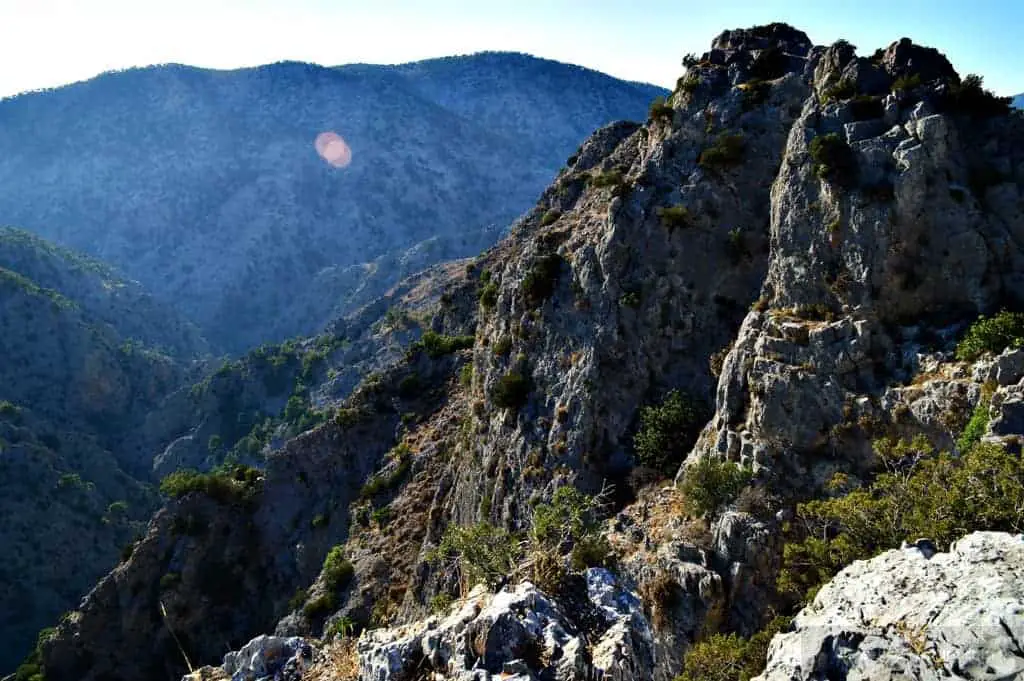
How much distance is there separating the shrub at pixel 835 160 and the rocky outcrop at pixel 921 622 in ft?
70.7

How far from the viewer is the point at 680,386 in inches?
1344

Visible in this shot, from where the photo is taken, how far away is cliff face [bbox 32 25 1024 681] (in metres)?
22.0

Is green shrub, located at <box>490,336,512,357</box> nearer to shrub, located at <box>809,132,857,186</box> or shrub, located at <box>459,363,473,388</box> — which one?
shrub, located at <box>459,363,473,388</box>

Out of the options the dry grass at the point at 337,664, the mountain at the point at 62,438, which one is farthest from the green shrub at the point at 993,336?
the mountain at the point at 62,438

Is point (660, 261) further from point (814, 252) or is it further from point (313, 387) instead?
point (313, 387)

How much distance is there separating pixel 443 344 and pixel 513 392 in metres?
23.8

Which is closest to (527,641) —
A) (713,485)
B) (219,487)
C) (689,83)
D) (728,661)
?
(728,661)

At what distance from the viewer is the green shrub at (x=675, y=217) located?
36.9m

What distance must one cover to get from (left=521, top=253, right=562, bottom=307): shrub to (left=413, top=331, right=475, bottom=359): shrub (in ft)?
66.1

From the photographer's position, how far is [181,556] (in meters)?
57.2

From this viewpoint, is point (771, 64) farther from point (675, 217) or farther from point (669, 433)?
point (669, 433)

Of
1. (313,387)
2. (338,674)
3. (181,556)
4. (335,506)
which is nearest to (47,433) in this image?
(313,387)

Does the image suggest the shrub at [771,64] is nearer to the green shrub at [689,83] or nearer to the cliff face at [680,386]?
the cliff face at [680,386]

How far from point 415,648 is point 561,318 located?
2924 centimetres
